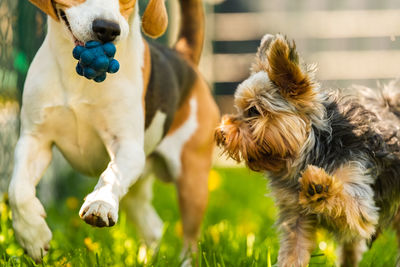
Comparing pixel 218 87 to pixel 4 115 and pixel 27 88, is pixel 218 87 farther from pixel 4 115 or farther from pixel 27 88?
pixel 27 88

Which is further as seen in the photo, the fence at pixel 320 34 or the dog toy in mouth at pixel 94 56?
the fence at pixel 320 34

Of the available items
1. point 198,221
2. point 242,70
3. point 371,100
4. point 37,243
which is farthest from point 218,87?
point 37,243

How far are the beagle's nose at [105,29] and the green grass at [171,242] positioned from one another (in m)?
1.13

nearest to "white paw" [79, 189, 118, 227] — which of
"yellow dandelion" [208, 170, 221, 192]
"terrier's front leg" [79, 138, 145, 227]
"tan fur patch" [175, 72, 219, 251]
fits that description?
"terrier's front leg" [79, 138, 145, 227]

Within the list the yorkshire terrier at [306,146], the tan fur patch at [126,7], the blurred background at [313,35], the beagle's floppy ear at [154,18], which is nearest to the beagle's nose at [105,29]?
the tan fur patch at [126,7]

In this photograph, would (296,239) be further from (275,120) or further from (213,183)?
(213,183)

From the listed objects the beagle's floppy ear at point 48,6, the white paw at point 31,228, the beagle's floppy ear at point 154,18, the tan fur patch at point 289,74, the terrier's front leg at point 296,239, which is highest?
the beagle's floppy ear at point 48,6

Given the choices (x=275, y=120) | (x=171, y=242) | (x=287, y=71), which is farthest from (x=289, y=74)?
(x=171, y=242)

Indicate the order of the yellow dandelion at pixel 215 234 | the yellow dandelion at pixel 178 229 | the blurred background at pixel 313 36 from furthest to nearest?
the blurred background at pixel 313 36 < the yellow dandelion at pixel 178 229 < the yellow dandelion at pixel 215 234

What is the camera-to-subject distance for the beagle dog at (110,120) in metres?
3.22

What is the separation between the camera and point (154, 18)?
12.1ft

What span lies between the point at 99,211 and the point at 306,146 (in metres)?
1.12

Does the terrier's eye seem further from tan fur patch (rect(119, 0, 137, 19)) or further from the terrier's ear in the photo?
tan fur patch (rect(119, 0, 137, 19))

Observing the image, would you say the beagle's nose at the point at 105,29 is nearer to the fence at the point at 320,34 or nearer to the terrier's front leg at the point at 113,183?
the terrier's front leg at the point at 113,183
